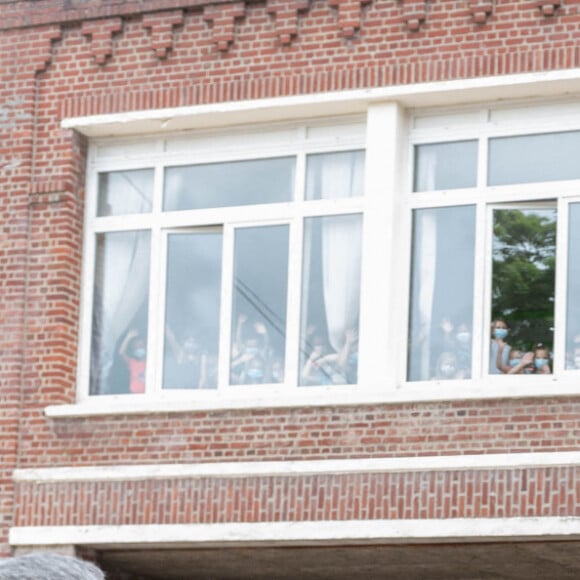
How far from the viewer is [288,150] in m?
12.9

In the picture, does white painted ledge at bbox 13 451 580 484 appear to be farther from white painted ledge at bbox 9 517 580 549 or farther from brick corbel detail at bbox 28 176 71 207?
brick corbel detail at bbox 28 176 71 207

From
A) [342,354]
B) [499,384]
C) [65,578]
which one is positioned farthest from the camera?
[342,354]

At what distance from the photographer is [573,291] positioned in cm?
1171

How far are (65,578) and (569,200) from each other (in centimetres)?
1076

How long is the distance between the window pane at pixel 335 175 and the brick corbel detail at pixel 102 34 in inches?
85.5

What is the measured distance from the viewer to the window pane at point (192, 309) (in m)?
13.0

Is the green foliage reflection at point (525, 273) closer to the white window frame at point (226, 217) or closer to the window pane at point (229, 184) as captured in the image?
the white window frame at point (226, 217)

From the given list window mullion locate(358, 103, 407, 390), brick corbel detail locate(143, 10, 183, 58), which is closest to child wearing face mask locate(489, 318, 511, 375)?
window mullion locate(358, 103, 407, 390)

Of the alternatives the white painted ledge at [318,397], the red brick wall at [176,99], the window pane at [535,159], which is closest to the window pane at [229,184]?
the red brick wall at [176,99]

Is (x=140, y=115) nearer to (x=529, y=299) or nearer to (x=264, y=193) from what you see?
(x=264, y=193)

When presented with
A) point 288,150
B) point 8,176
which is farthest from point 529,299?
point 8,176

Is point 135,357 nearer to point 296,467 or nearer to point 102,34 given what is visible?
point 296,467

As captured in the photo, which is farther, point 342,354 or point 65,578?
point 342,354

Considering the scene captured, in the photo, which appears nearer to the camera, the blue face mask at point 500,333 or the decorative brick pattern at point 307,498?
the decorative brick pattern at point 307,498
